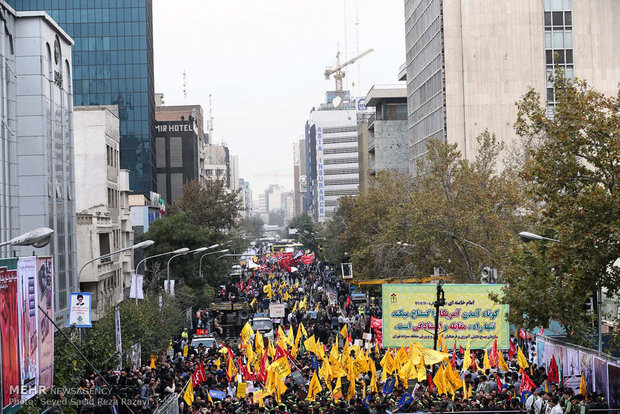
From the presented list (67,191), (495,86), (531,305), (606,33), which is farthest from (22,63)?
(606,33)

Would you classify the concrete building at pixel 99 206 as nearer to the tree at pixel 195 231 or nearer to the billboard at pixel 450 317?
the tree at pixel 195 231

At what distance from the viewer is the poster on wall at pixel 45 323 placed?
15219mm

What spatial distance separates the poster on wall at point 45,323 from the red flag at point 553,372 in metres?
12.9

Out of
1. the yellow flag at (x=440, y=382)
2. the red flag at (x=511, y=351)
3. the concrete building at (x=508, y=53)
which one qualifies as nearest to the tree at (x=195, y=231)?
the concrete building at (x=508, y=53)

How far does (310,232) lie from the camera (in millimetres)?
142500

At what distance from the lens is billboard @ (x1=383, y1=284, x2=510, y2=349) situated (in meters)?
29.1

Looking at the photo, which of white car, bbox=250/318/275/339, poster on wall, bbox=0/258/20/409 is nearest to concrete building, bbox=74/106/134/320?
white car, bbox=250/318/275/339

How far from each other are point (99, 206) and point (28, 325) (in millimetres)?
35931

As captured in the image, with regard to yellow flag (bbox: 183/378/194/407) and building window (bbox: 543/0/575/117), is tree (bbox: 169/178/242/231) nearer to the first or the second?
building window (bbox: 543/0/575/117)

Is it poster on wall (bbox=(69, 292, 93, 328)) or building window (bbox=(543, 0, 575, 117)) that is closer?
poster on wall (bbox=(69, 292, 93, 328))

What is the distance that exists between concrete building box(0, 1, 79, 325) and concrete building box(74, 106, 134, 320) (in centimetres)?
678

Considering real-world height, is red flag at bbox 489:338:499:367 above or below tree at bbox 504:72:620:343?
below

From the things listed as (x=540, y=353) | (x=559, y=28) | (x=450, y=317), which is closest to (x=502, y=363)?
(x=540, y=353)

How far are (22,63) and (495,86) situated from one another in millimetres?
40759
